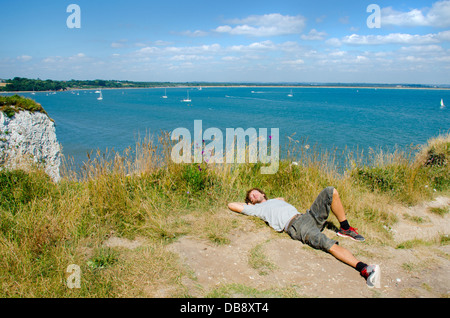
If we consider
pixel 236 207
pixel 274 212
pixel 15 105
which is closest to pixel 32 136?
pixel 15 105

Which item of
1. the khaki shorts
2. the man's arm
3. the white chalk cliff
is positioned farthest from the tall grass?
the white chalk cliff

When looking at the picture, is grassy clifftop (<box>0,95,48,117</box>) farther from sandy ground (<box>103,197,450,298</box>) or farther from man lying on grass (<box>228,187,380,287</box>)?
man lying on grass (<box>228,187,380,287</box>)

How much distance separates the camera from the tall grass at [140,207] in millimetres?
3012

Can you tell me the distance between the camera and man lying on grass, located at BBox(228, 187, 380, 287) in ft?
12.1

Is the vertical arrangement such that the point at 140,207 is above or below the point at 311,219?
above

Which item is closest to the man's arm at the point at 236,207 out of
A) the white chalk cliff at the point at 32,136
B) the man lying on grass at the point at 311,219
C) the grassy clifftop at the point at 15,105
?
the man lying on grass at the point at 311,219

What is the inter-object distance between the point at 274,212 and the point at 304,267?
3.71 feet

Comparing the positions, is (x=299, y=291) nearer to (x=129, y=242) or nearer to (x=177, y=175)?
(x=129, y=242)

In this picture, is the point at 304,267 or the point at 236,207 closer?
the point at 304,267

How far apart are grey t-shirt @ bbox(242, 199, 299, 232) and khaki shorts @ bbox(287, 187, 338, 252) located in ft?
0.53

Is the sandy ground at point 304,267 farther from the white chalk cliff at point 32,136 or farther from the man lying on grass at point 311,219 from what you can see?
the white chalk cliff at point 32,136

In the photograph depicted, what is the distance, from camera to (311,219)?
418 centimetres

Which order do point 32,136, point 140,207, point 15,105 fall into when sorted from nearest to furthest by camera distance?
1. point 140,207
2. point 15,105
3. point 32,136

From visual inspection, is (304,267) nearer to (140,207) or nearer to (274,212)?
(274,212)
